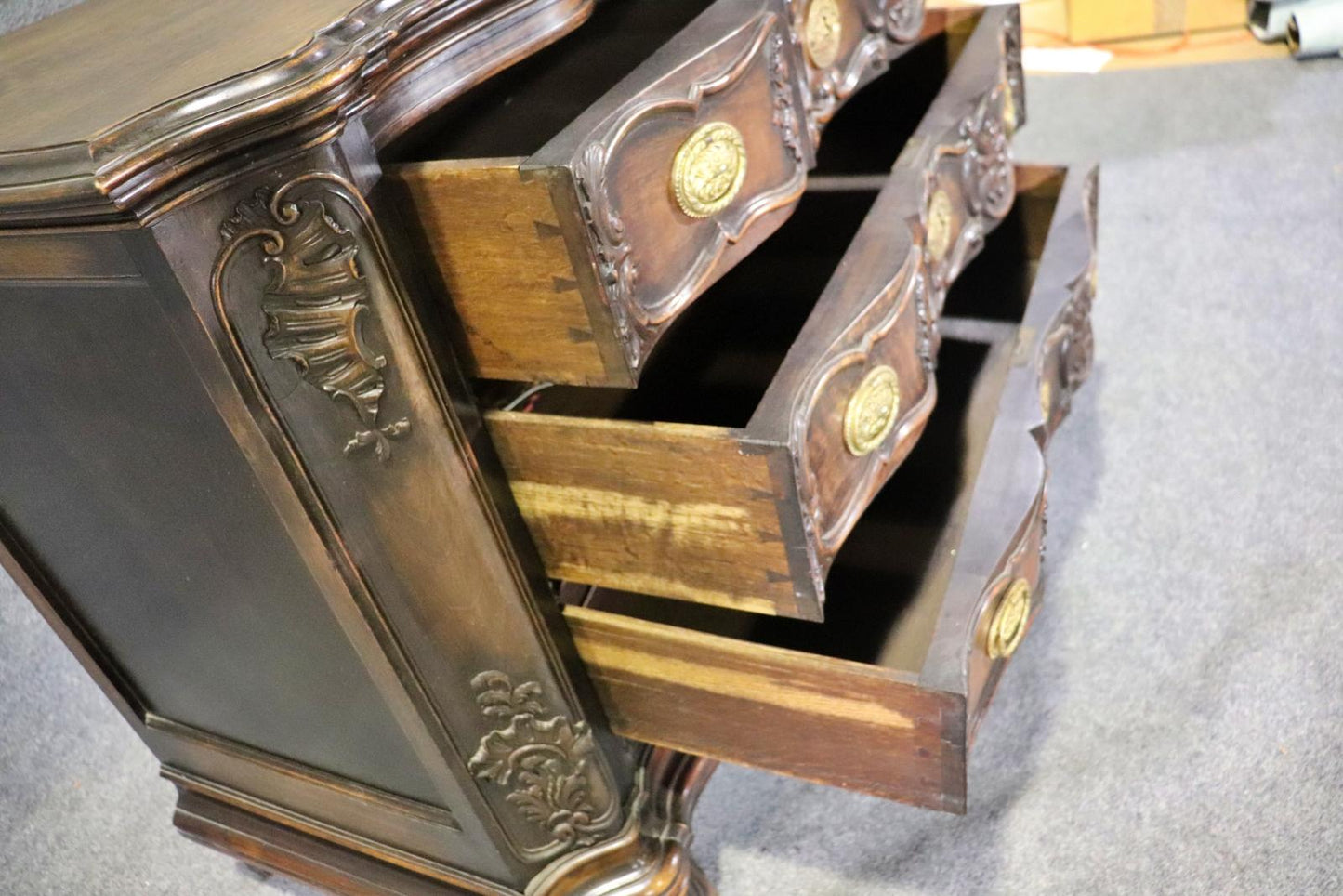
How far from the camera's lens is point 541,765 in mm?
707

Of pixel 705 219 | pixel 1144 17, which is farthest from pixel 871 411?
pixel 1144 17

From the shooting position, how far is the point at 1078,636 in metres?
0.96

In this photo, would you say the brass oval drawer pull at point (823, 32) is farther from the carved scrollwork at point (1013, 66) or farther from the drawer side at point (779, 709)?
the drawer side at point (779, 709)

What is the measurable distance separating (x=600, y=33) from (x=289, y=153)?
342 millimetres

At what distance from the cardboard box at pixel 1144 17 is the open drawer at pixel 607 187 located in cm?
154

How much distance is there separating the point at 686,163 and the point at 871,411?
0.66 ft

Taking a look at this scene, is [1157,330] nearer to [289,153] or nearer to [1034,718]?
[1034,718]

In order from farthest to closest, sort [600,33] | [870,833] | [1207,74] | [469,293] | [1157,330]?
[1207,74], [1157,330], [870,833], [600,33], [469,293]

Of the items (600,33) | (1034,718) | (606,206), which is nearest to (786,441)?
(606,206)

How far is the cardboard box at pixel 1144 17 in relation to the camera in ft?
6.11

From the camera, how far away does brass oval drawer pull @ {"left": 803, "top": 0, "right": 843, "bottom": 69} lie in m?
0.73

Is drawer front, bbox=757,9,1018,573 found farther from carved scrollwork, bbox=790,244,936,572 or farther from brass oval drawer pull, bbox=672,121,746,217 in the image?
brass oval drawer pull, bbox=672,121,746,217

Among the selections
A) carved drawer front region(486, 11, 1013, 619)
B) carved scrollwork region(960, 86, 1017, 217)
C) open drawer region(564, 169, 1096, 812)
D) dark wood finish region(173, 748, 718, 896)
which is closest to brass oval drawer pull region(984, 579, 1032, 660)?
open drawer region(564, 169, 1096, 812)

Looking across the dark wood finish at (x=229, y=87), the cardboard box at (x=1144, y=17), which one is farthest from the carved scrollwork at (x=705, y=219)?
the cardboard box at (x=1144, y=17)
